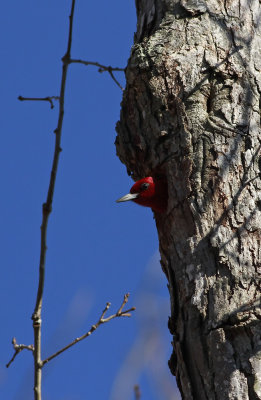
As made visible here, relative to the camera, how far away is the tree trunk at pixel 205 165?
2.89m

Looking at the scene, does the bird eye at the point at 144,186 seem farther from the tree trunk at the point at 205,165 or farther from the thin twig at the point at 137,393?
the thin twig at the point at 137,393

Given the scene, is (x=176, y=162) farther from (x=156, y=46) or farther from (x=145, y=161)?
(x=156, y=46)

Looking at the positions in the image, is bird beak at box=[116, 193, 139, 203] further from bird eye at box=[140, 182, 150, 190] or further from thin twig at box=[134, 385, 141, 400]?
thin twig at box=[134, 385, 141, 400]

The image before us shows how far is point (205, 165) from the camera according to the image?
11.4 ft

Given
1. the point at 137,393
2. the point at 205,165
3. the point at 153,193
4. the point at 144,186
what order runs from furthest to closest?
1. the point at 144,186
2. the point at 153,193
3. the point at 205,165
4. the point at 137,393

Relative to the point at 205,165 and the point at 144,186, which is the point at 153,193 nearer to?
the point at 144,186

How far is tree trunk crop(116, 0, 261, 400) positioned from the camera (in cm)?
289

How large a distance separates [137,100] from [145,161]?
0.40 meters

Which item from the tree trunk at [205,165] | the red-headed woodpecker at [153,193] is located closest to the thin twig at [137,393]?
the tree trunk at [205,165]

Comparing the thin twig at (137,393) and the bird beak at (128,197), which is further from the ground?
the bird beak at (128,197)

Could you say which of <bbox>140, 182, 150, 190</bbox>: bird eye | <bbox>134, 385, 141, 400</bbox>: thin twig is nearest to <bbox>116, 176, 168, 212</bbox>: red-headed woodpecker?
<bbox>140, 182, 150, 190</bbox>: bird eye

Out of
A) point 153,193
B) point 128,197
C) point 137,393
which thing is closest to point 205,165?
point 153,193

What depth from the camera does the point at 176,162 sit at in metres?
3.65

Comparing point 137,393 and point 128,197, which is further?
point 128,197
